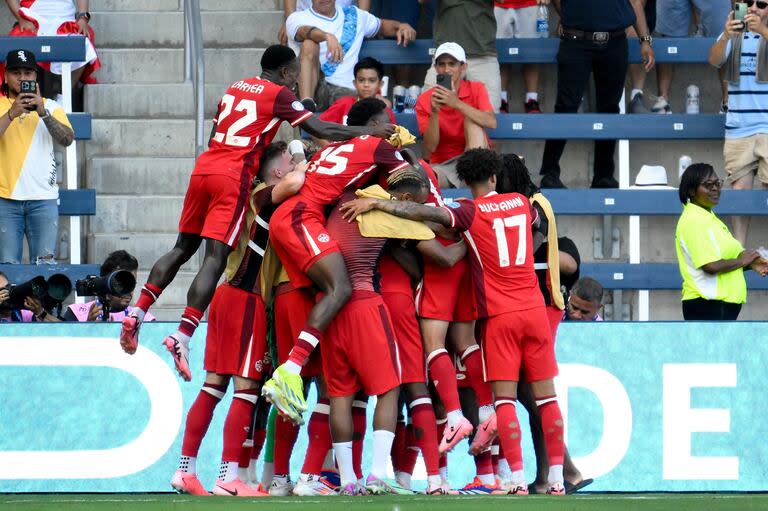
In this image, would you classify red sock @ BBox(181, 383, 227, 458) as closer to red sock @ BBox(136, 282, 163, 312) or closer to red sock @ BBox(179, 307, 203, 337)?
red sock @ BBox(179, 307, 203, 337)

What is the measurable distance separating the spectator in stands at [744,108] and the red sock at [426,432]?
5482mm

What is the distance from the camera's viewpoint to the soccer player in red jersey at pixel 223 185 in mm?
8758

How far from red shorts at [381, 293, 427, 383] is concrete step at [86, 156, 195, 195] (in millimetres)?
5003

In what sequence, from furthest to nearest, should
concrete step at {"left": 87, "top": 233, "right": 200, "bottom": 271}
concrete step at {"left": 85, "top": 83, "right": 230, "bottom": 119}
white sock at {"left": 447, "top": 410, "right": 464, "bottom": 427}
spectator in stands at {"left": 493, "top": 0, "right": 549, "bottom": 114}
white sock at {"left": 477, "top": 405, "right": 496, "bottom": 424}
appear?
spectator in stands at {"left": 493, "top": 0, "right": 549, "bottom": 114} < concrete step at {"left": 85, "top": 83, "right": 230, "bottom": 119} < concrete step at {"left": 87, "top": 233, "right": 200, "bottom": 271} < white sock at {"left": 477, "top": 405, "right": 496, "bottom": 424} < white sock at {"left": 447, "top": 410, "right": 464, "bottom": 427}

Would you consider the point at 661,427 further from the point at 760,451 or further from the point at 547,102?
the point at 547,102

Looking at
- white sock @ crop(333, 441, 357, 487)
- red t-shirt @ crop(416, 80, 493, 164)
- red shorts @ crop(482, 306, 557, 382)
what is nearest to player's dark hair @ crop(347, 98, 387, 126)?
red shorts @ crop(482, 306, 557, 382)

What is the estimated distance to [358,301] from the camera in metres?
8.40

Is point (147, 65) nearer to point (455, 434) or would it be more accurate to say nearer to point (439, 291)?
point (439, 291)

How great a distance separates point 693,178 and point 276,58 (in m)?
3.44

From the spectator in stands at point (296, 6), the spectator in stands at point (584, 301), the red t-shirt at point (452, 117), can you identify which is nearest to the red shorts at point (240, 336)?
the spectator in stands at point (584, 301)

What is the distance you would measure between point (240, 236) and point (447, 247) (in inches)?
48.6

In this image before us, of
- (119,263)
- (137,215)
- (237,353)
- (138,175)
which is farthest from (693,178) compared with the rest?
(138,175)

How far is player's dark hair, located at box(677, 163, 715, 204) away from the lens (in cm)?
1089

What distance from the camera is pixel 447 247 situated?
346 inches
